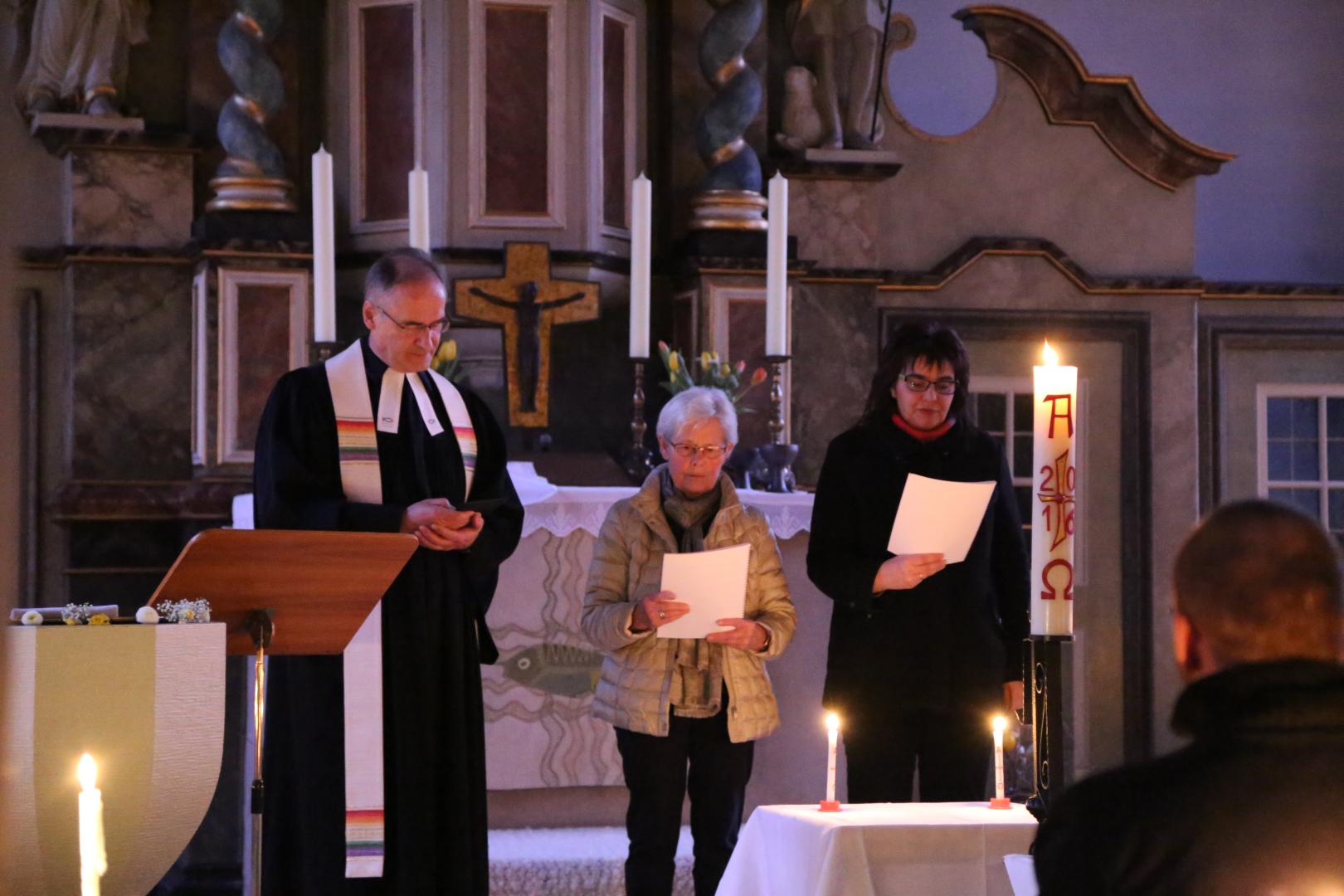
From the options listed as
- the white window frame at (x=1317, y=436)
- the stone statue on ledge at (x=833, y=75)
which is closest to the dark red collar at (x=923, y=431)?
the stone statue on ledge at (x=833, y=75)

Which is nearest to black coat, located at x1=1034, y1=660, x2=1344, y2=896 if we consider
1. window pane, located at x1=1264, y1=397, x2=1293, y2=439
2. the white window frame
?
the white window frame

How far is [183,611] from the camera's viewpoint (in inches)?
124

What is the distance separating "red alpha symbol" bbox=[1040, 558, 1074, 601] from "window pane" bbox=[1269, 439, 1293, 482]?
6224 mm

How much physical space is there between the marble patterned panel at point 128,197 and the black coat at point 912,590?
3555mm

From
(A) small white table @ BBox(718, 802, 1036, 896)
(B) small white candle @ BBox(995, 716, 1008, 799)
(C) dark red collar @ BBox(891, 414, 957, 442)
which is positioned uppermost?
(C) dark red collar @ BBox(891, 414, 957, 442)

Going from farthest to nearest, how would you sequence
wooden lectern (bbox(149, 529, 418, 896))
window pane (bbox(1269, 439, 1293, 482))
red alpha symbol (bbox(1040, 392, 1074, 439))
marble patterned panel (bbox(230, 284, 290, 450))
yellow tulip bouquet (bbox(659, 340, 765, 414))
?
window pane (bbox(1269, 439, 1293, 482)) → marble patterned panel (bbox(230, 284, 290, 450)) → yellow tulip bouquet (bbox(659, 340, 765, 414)) → wooden lectern (bbox(149, 529, 418, 896)) → red alpha symbol (bbox(1040, 392, 1074, 439))

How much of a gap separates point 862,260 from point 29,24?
11.6 ft

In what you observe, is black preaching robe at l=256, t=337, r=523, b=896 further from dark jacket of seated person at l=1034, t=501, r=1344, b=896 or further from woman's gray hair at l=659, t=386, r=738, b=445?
dark jacket of seated person at l=1034, t=501, r=1344, b=896

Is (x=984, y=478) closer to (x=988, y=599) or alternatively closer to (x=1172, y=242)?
(x=988, y=599)

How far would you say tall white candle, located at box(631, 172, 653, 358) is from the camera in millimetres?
5465

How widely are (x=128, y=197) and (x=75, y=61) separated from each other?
56 cm

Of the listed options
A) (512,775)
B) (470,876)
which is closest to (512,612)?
(512,775)

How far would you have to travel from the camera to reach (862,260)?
7121mm

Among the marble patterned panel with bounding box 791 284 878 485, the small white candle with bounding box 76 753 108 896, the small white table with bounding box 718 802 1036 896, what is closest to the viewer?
the small white candle with bounding box 76 753 108 896
